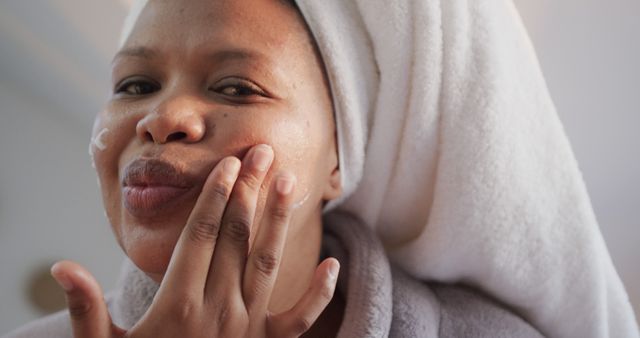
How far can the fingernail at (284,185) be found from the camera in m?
0.40

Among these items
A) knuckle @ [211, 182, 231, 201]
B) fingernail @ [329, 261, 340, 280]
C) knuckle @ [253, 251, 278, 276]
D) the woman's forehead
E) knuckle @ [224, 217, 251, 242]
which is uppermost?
the woman's forehead

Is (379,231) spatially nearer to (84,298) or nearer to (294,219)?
(294,219)

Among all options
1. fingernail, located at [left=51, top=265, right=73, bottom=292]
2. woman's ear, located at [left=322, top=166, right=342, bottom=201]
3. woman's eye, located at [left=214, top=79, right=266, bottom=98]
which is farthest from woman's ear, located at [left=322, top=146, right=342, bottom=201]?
fingernail, located at [left=51, top=265, right=73, bottom=292]

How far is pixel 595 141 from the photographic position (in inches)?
33.8

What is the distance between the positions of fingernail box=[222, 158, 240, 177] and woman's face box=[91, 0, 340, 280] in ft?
0.19

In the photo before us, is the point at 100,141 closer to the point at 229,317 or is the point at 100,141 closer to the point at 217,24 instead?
the point at 217,24

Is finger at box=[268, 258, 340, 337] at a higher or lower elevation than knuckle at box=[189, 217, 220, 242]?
lower

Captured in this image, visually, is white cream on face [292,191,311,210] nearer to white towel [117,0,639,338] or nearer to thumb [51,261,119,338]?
white towel [117,0,639,338]

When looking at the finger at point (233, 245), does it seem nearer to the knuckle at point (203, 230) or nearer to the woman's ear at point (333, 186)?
the knuckle at point (203, 230)

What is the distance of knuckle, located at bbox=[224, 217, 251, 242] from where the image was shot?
1.32 feet

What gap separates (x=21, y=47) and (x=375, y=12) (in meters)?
0.75

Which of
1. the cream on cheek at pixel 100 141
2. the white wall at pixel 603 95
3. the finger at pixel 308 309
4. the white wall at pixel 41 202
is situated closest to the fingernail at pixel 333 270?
the finger at pixel 308 309

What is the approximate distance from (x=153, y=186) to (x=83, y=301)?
15 centimetres

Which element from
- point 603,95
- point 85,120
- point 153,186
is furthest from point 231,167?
point 85,120
